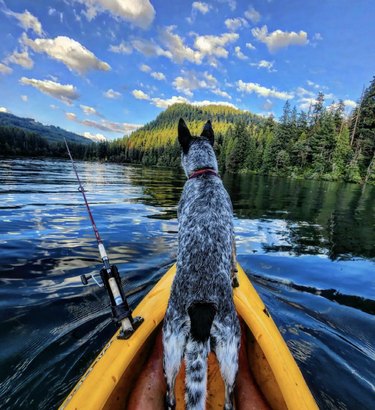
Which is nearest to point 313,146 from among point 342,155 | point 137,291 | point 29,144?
point 342,155

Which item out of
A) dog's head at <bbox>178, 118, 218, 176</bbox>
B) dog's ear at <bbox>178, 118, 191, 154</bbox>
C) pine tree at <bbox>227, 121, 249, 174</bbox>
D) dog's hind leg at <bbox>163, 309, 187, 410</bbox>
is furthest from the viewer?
pine tree at <bbox>227, 121, 249, 174</bbox>

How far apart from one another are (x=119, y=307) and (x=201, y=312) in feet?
3.88

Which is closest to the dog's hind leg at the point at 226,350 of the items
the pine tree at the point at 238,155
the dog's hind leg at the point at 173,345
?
the dog's hind leg at the point at 173,345

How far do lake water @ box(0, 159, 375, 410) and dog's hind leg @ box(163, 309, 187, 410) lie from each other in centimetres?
172

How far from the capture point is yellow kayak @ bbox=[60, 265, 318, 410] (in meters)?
2.44

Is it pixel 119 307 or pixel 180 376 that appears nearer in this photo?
pixel 119 307

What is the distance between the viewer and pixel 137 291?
630 centimetres

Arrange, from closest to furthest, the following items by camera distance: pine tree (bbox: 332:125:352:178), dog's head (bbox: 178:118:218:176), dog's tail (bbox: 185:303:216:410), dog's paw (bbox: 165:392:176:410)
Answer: dog's tail (bbox: 185:303:216:410) → dog's paw (bbox: 165:392:176:410) → dog's head (bbox: 178:118:218:176) → pine tree (bbox: 332:125:352:178)

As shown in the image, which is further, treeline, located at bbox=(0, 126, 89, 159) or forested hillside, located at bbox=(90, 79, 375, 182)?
treeline, located at bbox=(0, 126, 89, 159)

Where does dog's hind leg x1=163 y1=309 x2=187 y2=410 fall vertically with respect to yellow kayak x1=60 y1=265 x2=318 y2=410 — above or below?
above

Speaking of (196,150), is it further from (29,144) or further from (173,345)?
(29,144)

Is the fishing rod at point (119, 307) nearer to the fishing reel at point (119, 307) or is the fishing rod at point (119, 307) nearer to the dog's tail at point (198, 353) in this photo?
the fishing reel at point (119, 307)

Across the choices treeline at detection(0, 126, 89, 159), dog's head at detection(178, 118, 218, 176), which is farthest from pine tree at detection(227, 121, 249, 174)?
dog's head at detection(178, 118, 218, 176)

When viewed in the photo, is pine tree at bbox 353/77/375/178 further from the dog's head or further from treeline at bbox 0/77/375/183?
the dog's head
